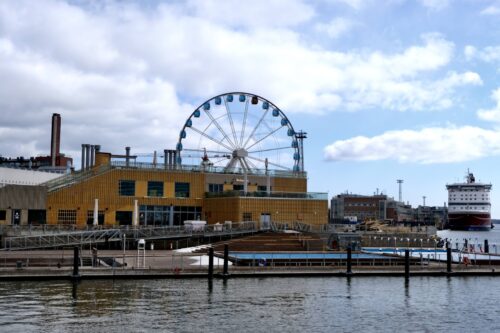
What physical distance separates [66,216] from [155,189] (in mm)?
10507

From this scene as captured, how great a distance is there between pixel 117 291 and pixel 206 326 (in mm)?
10235

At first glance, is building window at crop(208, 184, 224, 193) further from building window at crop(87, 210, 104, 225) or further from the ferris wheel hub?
building window at crop(87, 210, 104, 225)

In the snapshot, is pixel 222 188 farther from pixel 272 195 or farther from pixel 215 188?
pixel 272 195

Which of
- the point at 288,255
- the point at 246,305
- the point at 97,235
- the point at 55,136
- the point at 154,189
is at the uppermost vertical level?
the point at 55,136

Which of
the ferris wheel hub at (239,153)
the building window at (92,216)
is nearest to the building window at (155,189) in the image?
the building window at (92,216)

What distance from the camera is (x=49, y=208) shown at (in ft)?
223

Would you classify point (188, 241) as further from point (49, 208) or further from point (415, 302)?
point (415, 302)

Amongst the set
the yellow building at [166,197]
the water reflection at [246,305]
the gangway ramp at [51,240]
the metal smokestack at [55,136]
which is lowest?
the water reflection at [246,305]

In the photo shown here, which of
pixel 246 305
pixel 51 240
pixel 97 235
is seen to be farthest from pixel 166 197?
pixel 246 305

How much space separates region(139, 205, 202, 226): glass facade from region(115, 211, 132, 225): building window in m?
1.26

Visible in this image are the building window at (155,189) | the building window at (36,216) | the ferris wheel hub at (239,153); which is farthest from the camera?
the ferris wheel hub at (239,153)

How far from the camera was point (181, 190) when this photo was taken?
250 feet

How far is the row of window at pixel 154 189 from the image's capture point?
72312 mm

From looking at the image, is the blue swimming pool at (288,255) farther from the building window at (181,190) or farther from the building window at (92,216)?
the building window at (181,190)
